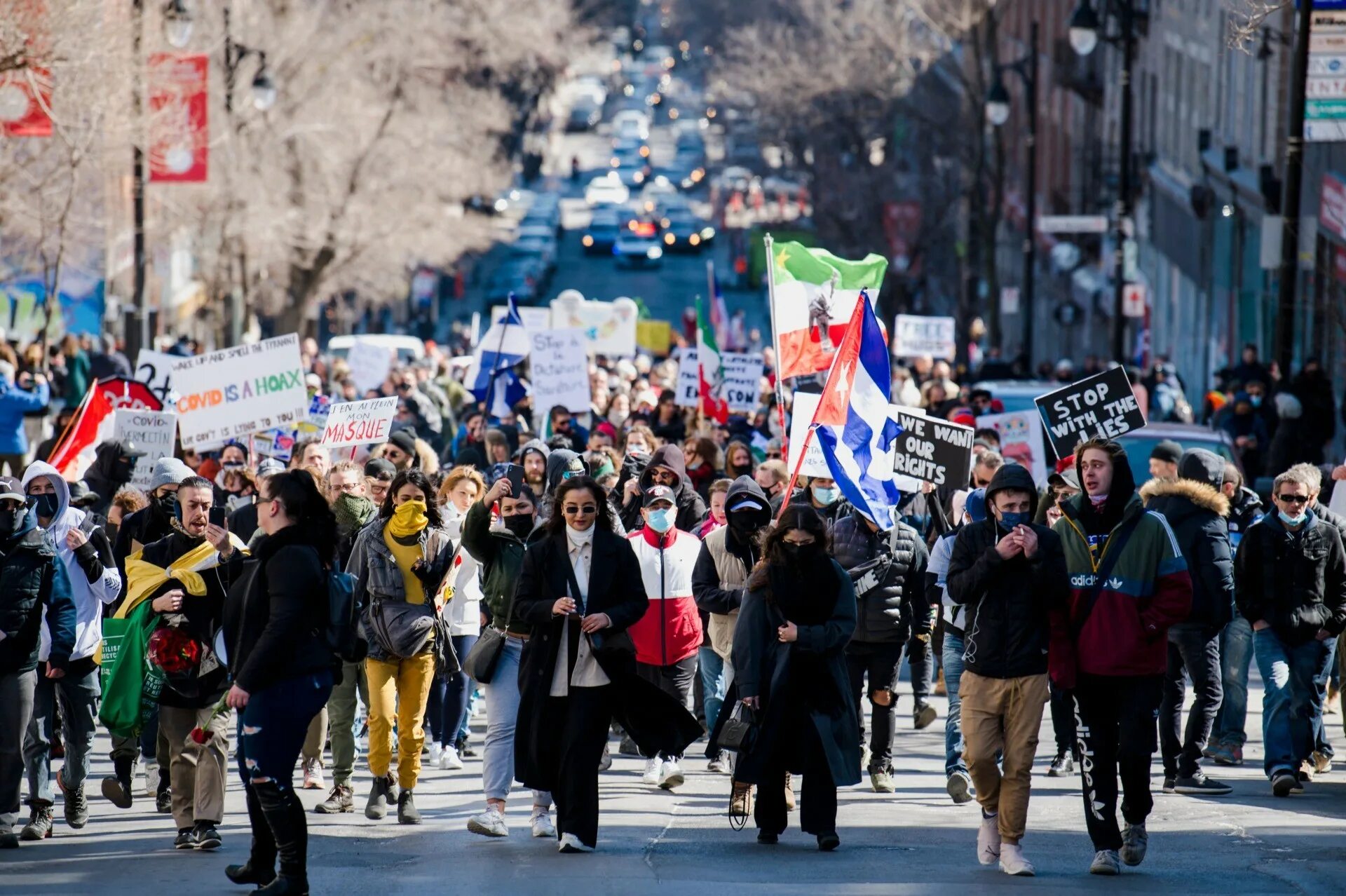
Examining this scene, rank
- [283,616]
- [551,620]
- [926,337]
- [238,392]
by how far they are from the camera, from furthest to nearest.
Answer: [926,337], [238,392], [551,620], [283,616]

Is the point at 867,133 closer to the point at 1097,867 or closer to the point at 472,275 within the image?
the point at 472,275

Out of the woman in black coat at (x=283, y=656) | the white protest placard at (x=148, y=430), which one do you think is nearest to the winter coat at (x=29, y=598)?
the woman in black coat at (x=283, y=656)

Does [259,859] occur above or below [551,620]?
below

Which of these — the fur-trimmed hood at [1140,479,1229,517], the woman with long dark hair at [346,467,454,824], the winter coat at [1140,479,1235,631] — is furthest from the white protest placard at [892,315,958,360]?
the woman with long dark hair at [346,467,454,824]

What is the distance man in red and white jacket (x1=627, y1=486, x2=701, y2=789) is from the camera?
1228cm

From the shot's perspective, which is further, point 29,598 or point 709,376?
point 709,376

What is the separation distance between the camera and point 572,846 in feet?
33.9

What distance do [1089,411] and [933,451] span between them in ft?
3.68

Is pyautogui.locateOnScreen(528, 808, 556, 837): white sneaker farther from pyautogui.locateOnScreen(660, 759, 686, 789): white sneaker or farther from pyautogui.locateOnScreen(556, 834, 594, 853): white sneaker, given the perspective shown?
pyautogui.locateOnScreen(660, 759, 686, 789): white sneaker

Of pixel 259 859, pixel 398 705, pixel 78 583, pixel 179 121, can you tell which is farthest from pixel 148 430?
pixel 179 121

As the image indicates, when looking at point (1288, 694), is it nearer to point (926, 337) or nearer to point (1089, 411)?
point (1089, 411)

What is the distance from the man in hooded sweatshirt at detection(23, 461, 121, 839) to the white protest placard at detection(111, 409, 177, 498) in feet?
16.3

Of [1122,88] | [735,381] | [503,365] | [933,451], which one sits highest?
[1122,88]

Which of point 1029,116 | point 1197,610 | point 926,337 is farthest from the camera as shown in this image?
point 1029,116
